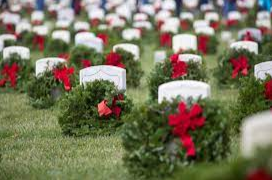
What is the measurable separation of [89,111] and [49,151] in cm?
119

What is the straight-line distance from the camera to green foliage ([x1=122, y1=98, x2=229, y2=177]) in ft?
28.8

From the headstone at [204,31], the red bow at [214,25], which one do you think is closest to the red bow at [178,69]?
the headstone at [204,31]

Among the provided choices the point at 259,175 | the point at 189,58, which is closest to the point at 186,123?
the point at 259,175

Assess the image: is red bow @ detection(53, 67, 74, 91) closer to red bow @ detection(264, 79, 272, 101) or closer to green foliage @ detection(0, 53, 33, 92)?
green foliage @ detection(0, 53, 33, 92)

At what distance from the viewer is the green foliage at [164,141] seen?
877 centimetres

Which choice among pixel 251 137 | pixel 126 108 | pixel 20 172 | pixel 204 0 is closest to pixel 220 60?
pixel 126 108

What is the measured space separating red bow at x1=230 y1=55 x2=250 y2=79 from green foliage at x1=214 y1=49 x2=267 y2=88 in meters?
0.10

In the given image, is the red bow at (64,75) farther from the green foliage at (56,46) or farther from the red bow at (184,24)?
the red bow at (184,24)

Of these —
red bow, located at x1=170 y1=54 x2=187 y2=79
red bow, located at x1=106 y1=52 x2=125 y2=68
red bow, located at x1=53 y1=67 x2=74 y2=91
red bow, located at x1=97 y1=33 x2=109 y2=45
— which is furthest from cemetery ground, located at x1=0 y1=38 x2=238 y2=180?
red bow, located at x1=97 y1=33 x2=109 y2=45

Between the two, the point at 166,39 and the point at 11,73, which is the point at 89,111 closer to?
the point at 11,73

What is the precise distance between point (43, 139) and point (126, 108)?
1.39 m

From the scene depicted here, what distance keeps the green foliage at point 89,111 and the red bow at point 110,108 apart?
0.06m

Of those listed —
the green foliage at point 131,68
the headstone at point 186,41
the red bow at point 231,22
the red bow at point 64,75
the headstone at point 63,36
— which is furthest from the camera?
the red bow at point 231,22

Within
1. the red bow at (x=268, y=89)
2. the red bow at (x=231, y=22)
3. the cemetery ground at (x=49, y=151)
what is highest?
the red bow at (x=231, y=22)
